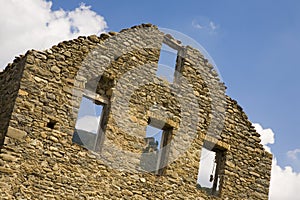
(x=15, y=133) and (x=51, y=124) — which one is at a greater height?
(x=51, y=124)

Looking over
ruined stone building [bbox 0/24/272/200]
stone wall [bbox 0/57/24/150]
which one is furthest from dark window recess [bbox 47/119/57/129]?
stone wall [bbox 0/57/24/150]

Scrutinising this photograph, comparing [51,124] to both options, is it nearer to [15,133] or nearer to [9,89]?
[15,133]

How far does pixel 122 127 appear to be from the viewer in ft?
37.9

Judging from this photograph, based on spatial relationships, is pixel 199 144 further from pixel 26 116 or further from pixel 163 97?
pixel 26 116

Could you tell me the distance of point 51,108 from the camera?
34.7ft

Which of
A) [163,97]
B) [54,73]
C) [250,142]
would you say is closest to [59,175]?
[54,73]

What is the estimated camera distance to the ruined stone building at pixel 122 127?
403 inches

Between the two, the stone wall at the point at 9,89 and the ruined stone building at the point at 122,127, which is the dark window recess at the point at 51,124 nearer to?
the ruined stone building at the point at 122,127

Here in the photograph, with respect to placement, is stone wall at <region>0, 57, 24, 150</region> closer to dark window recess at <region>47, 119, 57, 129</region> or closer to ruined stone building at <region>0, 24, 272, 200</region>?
ruined stone building at <region>0, 24, 272, 200</region>

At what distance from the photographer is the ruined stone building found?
10227mm

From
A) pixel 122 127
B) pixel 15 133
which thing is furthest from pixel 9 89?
pixel 122 127

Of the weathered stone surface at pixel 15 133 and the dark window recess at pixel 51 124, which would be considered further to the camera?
the dark window recess at pixel 51 124

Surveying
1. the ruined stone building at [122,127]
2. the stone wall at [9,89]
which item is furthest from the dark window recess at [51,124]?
the stone wall at [9,89]

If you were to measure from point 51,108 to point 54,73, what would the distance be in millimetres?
803
